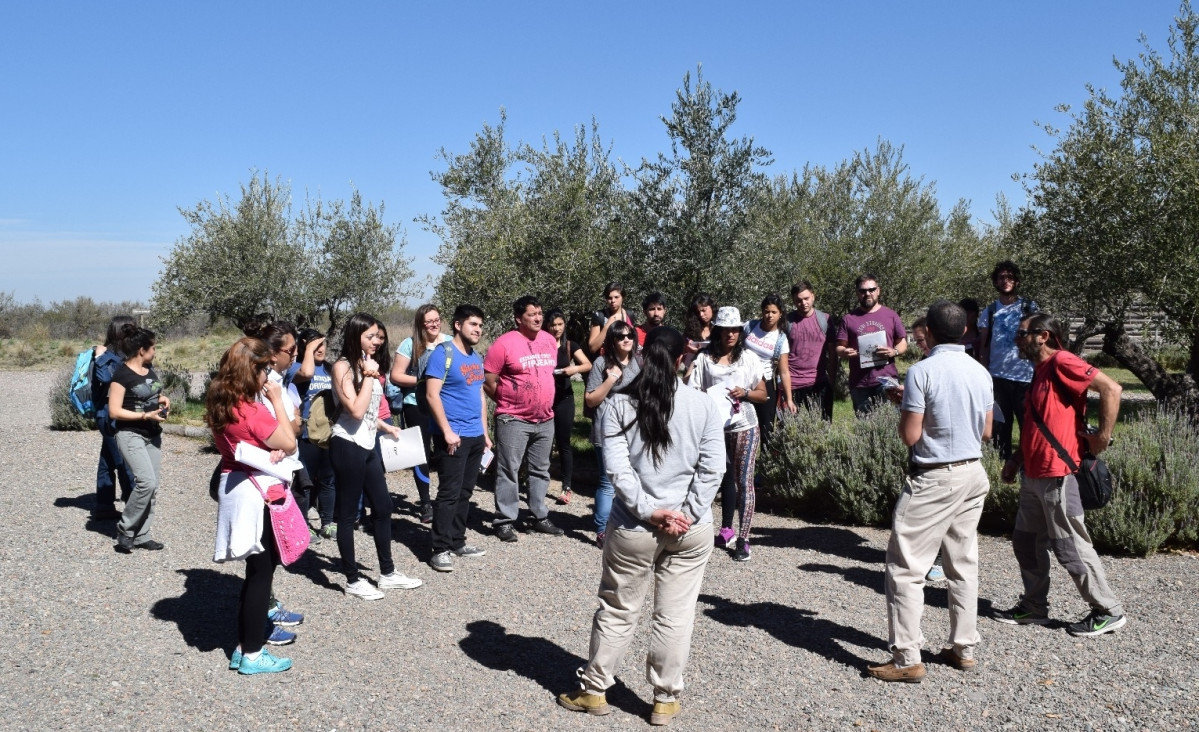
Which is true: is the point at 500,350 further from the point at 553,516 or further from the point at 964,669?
the point at 964,669

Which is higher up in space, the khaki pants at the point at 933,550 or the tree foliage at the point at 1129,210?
the tree foliage at the point at 1129,210

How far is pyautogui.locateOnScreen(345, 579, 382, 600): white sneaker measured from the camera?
589 cm

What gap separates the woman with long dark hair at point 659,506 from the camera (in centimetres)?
398

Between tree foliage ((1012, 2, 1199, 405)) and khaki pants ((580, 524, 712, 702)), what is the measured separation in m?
8.48

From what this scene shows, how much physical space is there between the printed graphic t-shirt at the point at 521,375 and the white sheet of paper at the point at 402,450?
88 centimetres

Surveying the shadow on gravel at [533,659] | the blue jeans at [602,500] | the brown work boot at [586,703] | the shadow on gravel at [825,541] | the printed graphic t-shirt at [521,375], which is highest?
the printed graphic t-shirt at [521,375]

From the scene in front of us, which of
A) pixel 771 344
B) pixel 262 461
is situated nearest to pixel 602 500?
pixel 771 344

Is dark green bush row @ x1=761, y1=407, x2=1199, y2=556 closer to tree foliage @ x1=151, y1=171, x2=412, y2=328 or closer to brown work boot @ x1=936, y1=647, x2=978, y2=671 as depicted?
brown work boot @ x1=936, y1=647, x2=978, y2=671

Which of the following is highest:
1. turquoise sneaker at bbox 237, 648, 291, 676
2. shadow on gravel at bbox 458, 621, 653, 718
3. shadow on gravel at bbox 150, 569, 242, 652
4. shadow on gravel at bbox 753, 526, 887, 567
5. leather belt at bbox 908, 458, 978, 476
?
leather belt at bbox 908, 458, 978, 476

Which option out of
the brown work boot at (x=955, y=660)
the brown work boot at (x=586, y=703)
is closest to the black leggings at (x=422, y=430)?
the brown work boot at (x=586, y=703)

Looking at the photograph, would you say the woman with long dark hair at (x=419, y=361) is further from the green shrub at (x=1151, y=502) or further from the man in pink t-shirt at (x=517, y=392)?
the green shrub at (x=1151, y=502)

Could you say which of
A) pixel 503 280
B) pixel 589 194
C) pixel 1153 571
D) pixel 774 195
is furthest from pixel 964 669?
pixel 774 195

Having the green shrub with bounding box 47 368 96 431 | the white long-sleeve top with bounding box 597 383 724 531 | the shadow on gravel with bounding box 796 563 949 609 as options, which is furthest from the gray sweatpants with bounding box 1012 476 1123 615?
the green shrub with bounding box 47 368 96 431

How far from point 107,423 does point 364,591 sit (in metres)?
3.02
